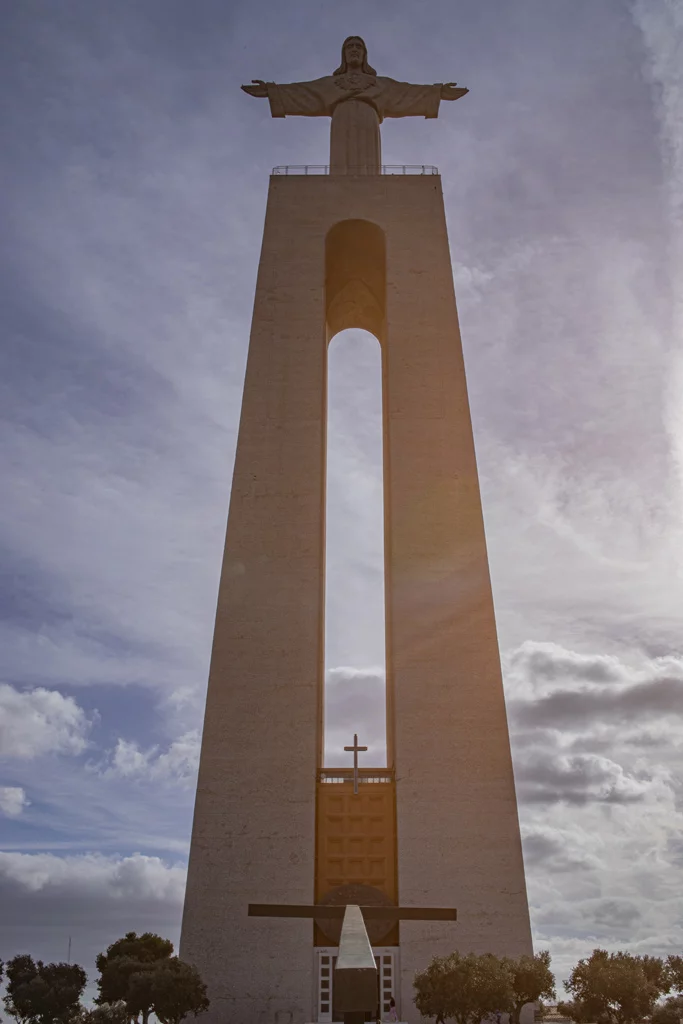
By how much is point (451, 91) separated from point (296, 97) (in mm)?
5001

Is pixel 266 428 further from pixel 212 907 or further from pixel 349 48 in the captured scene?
pixel 349 48

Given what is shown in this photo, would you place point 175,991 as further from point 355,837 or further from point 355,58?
point 355,58

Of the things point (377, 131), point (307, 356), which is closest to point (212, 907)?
point (307, 356)

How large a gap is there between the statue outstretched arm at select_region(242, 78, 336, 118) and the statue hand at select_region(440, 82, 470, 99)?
367cm

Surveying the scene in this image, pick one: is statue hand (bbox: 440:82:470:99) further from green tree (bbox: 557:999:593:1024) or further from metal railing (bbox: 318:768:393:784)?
green tree (bbox: 557:999:593:1024)

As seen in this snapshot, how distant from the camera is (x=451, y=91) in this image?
30.8m

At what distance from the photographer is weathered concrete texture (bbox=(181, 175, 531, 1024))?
18.8 m

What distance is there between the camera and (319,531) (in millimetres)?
22484

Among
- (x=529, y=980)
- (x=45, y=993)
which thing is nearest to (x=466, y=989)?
(x=529, y=980)

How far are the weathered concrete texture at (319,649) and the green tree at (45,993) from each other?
5.08 meters

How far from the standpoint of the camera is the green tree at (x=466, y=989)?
15.4 m

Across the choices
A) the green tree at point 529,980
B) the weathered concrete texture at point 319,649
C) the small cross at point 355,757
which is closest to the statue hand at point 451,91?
the weathered concrete texture at point 319,649

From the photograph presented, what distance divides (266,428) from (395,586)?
17.1 ft

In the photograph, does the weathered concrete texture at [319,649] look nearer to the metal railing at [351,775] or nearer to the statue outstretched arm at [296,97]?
the metal railing at [351,775]
